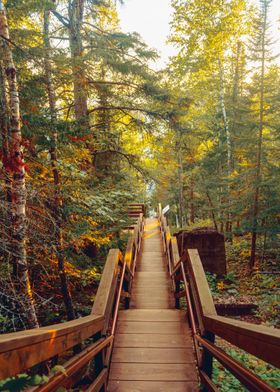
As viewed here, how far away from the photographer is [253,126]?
1246 centimetres

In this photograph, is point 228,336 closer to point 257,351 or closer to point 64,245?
point 257,351

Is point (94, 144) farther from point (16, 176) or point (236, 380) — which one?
point (236, 380)

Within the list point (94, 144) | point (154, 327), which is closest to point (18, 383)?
point (154, 327)

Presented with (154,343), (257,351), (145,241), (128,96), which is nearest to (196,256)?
(154,343)

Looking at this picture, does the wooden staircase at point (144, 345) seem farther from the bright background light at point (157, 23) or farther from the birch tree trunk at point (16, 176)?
the bright background light at point (157, 23)

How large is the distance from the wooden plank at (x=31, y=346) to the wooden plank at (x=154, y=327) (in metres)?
2.40

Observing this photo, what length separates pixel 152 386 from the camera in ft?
9.38

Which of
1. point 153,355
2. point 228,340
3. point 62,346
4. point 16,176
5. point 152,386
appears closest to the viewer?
point 62,346

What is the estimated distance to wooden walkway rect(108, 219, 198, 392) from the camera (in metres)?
2.93

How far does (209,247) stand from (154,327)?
7.82 m

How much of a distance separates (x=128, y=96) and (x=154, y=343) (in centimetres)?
826

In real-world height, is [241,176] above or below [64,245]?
above

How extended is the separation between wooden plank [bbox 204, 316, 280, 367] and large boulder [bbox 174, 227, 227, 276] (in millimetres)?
9414

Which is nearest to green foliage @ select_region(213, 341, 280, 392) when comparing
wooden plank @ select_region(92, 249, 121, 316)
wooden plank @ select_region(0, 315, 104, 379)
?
wooden plank @ select_region(92, 249, 121, 316)
